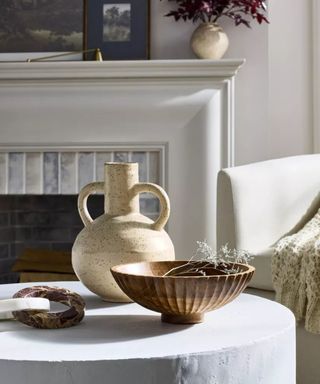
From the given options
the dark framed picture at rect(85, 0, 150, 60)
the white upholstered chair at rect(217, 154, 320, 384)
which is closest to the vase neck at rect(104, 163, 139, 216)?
the white upholstered chair at rect(217, 154, 320, 384)

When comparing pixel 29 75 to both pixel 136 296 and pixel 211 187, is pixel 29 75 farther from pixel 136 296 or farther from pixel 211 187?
pixel 136 296

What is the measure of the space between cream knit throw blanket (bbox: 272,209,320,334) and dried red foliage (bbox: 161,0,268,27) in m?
1.03

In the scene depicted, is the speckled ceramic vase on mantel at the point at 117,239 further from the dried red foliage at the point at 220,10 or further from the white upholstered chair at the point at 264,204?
the dried red foliage at the point at 220,10

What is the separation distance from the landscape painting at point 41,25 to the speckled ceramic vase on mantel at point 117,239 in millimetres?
1732

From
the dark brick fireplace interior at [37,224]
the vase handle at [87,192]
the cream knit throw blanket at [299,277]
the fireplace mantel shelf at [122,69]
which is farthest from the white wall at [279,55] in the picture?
the vase handle at [87,192]

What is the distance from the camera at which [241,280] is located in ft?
4.41

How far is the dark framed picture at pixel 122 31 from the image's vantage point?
3.21 m

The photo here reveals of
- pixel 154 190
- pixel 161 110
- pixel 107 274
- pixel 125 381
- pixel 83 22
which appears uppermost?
pixel 83 22

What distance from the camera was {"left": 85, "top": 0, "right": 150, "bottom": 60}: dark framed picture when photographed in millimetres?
3207

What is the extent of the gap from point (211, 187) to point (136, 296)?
1811mm

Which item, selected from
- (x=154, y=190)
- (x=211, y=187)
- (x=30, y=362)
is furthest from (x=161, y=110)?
(x=30, y=362)

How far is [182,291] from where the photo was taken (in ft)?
4.26

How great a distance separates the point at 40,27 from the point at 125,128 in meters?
0.55

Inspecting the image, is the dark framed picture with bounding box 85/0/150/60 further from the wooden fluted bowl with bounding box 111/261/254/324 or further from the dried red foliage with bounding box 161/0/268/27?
the wooden fluted bowl with bounding box 111/261/254/324
